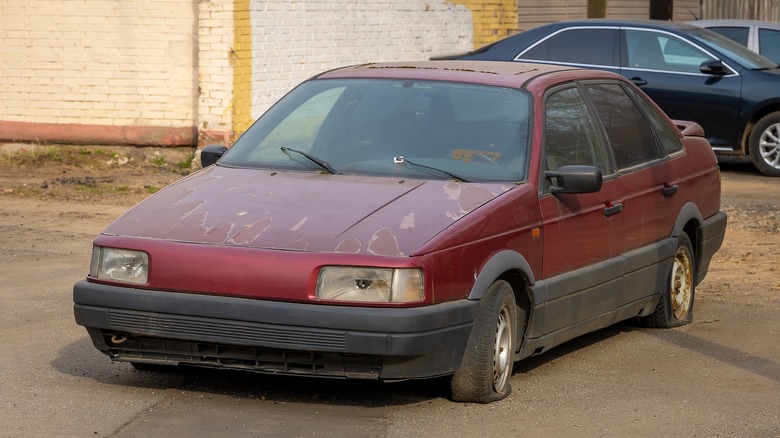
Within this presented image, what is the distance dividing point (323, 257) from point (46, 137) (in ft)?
32.3

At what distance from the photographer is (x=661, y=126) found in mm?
8180

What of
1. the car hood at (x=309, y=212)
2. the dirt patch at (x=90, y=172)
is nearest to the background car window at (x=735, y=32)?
the dirt patch at (x=90, y=172)

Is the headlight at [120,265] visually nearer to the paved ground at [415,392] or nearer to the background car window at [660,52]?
the paved ground at [415,392]

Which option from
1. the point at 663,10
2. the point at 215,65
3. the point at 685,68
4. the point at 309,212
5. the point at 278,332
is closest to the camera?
the point at 278,332

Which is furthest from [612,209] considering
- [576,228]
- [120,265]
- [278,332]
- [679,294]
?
[120,265]

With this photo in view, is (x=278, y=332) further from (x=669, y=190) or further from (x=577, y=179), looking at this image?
(x=669, y=190)

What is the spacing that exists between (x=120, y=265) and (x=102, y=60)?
910 cm

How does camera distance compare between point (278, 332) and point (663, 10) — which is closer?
point (278, 332)

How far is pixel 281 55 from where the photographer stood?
15266 mm

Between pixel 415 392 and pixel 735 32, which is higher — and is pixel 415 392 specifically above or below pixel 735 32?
below

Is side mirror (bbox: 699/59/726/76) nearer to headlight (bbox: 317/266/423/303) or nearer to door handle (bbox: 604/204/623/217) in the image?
door handle (bbox: 604/204/623/217)

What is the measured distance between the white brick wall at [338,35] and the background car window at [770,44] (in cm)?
367

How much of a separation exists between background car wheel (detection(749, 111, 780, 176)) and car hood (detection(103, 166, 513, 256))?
9529 mm

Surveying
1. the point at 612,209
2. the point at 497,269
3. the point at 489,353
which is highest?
the point at 612,209
